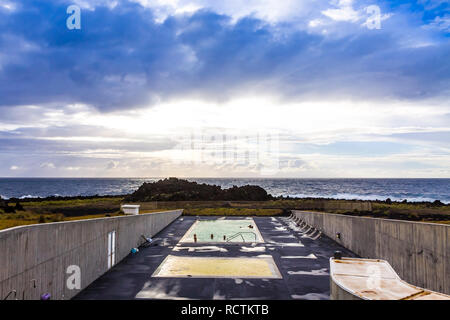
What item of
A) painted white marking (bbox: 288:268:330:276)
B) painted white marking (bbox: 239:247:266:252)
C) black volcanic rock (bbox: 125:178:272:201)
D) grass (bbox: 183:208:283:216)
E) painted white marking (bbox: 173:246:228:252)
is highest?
black volcanic rock (bbox: 125:178:272:201)

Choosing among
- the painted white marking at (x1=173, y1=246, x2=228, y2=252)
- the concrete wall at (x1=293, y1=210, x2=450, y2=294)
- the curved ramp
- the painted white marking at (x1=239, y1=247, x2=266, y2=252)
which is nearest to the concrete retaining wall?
the concrete wall at (x1=293, y1=210, x2=450, y2=294)

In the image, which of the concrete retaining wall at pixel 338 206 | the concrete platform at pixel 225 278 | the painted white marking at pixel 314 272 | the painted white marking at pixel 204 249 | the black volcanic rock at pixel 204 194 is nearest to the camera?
the concrete platform at pixel 225 278

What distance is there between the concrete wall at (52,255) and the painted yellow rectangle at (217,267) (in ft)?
10.3

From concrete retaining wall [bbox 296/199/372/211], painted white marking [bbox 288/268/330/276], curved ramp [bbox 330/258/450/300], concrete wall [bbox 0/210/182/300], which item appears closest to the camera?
curved ramp [bbox 330/258/450/300]

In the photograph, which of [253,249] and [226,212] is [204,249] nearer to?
[253,249]

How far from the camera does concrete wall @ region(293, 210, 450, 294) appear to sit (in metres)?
12.3

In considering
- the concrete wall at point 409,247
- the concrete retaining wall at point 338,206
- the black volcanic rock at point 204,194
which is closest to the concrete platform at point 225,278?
the concrete wall at point 409,247

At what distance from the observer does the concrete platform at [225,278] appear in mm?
13828

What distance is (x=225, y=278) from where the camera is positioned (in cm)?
1598

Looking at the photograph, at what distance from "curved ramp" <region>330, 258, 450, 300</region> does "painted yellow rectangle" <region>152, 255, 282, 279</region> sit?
17.6ft

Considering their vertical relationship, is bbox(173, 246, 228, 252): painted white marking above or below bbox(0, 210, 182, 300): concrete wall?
below

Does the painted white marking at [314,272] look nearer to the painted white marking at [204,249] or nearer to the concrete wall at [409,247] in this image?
the concrete wall at [409,247]

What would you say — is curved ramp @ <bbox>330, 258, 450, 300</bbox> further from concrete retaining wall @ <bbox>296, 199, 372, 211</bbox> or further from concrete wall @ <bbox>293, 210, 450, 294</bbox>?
concrete retaining wall @ <bbox>296, 199, 372, 211</bbox>
